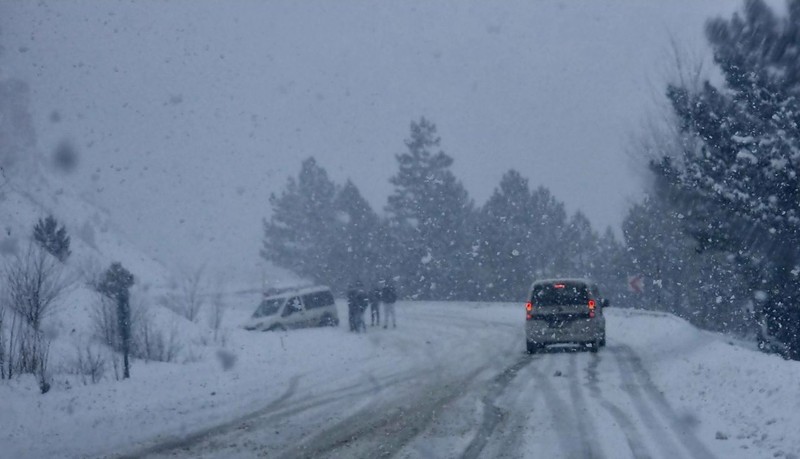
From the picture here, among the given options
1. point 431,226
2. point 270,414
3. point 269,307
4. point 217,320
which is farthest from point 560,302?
point 431,226

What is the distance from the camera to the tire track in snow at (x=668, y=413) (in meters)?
9.31

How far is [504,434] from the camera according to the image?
412 inches

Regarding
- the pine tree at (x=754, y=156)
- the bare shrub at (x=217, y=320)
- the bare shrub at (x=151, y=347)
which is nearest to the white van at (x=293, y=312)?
the bare shrub at (x=217, y=320)

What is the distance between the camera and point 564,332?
2188cm

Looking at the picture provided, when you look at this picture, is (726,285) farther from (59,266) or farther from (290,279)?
(290,279)

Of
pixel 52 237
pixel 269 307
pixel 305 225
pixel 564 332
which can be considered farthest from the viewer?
pixel 305 225

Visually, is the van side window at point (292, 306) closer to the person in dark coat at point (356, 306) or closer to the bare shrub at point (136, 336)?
the person in dark coat at point (356, 306)

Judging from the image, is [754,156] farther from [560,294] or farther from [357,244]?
[357,244]

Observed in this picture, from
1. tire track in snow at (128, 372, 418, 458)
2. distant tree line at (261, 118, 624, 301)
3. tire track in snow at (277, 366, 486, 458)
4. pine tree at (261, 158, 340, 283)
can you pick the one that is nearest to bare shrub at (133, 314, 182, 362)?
tire track in snow at (128, 372, 418, 458)

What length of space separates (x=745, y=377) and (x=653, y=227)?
49655 millimetres

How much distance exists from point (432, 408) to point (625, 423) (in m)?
2.99

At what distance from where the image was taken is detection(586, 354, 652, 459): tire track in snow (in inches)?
361

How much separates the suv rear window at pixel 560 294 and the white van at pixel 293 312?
12.6 m

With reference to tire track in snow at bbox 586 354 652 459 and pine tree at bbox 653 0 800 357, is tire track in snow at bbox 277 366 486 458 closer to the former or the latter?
tire track in snow at bbox 586 354 652 459
